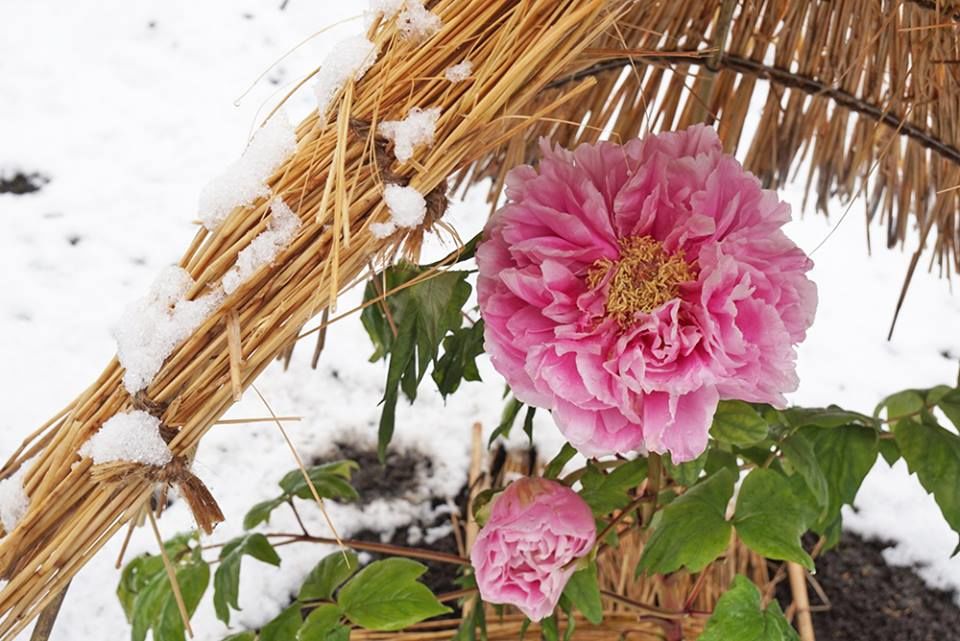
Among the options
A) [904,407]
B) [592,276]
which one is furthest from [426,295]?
[904,407]

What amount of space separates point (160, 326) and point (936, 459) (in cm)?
52

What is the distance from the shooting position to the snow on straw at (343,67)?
49cm

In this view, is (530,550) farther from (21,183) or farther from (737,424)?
(21,183)

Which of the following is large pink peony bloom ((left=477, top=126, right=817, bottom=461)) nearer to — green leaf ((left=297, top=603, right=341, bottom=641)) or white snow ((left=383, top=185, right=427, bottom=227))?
white snow ((left=383, top=185, right=427, bottom=227))

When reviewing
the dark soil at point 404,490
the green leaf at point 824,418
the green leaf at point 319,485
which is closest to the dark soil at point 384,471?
the dark soil at point 404,490

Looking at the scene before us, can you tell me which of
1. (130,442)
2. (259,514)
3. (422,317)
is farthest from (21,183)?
(130,442)

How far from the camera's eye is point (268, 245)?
476mm

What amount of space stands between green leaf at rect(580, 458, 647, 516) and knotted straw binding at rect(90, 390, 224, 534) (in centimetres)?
29

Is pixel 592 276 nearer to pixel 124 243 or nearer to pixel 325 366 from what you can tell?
pixel 325 366

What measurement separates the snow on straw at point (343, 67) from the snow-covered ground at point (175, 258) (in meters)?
1.00

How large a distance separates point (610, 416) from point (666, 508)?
19 centimetres

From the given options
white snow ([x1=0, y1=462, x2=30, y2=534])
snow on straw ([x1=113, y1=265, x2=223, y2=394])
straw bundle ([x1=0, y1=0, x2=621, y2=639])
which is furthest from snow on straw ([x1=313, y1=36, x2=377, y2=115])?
white snow ([x1=0, y1=462, x2=30, y2=534])

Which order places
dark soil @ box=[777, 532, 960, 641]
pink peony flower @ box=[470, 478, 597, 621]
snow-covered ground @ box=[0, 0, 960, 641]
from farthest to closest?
snow-covered ground @ box=[0, 0, 960, 641] < dark soil @ box=[777, 532, 960, 641] < pink peony flower @ box=[470, 478, 597, 621]

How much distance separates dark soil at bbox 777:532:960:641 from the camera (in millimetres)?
1312
